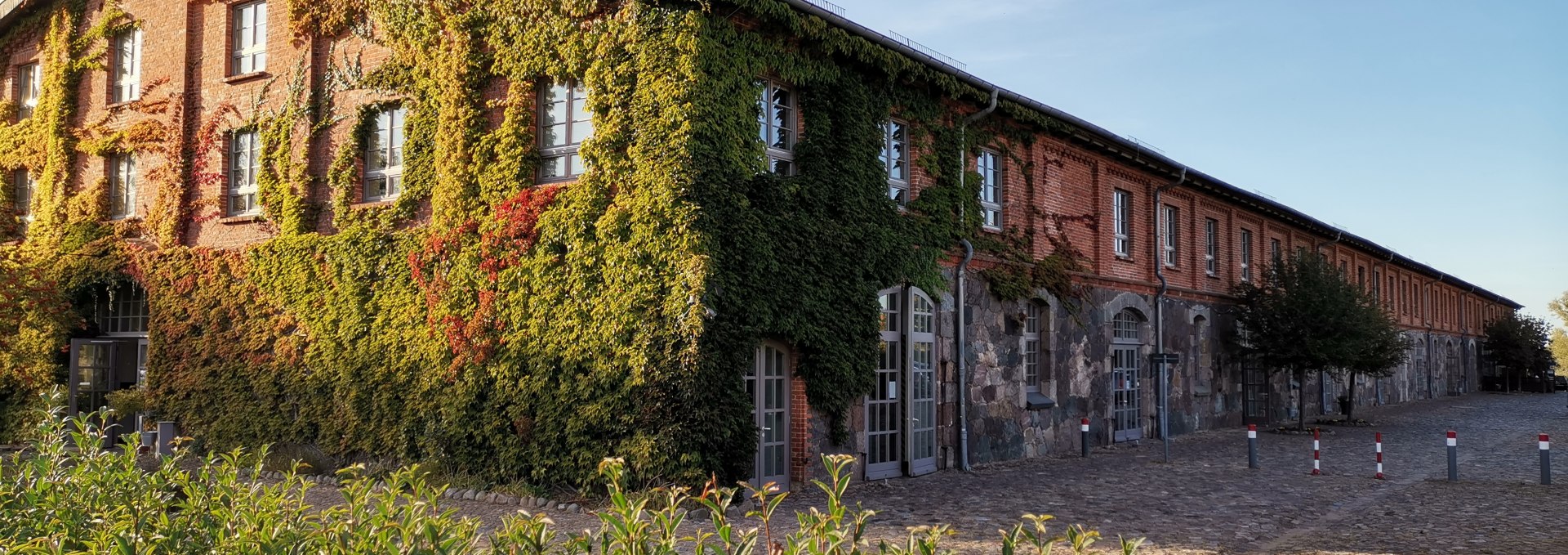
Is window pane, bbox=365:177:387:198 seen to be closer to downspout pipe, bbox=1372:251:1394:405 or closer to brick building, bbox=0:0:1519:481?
brick building, bbox=0:0:1519:481

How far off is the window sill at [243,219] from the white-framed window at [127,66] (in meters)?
3.29

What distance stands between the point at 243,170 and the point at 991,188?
36.9ft

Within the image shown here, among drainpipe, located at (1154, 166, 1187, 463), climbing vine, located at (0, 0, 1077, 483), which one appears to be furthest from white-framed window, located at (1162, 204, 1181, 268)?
climbing vine, located at (0, 0, 1077, 483)

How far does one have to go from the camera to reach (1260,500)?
12.6 m

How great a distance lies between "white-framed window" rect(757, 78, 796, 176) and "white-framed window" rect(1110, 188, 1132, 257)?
31.3ft

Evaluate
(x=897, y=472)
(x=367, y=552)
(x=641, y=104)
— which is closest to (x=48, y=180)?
(x=641, y=104)

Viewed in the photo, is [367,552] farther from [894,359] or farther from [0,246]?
[0,246]

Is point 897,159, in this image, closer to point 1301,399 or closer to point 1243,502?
point 1243,502

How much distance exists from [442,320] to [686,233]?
3597 millimetres

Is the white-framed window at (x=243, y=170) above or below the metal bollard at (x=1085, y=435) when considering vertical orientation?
above

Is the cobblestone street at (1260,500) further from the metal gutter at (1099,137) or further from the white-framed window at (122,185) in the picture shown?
the white-framed window at (122,185)

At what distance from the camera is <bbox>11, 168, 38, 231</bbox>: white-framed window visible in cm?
1861

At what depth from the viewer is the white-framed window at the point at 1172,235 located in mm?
23031

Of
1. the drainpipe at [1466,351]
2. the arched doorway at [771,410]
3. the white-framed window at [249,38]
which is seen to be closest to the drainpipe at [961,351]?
the arched doorway at [771,410]
